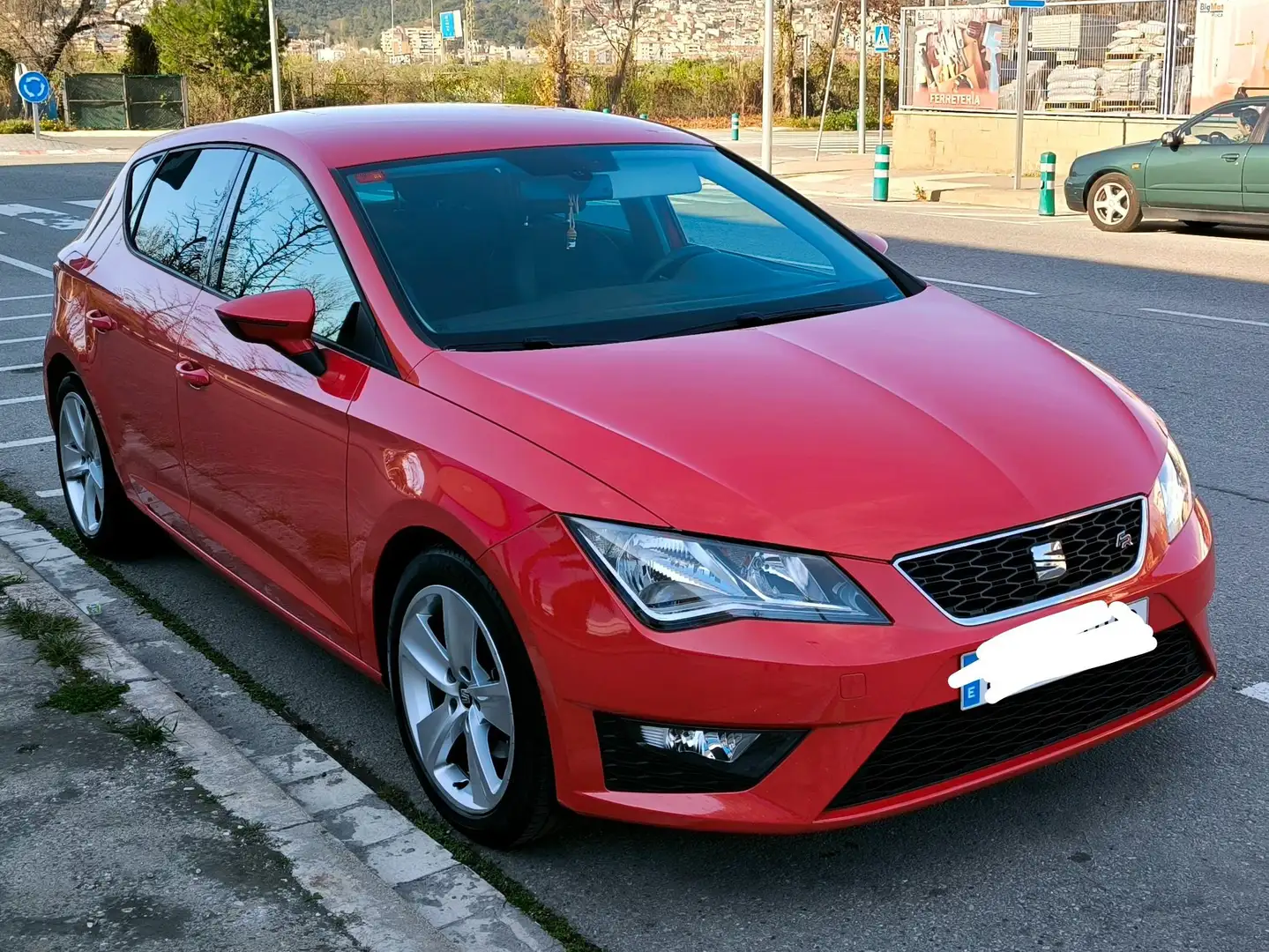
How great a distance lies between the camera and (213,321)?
4.47 m

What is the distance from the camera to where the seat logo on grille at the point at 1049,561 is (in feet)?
10.2

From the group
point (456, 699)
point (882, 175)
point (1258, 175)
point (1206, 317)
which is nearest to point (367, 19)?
→ point (882, 175)

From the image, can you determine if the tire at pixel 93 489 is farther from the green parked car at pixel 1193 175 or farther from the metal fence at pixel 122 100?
the metal fence at pixel 122 100

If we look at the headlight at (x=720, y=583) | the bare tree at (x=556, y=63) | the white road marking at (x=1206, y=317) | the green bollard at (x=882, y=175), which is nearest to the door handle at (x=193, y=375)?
the headlight at (x=720, y=583)

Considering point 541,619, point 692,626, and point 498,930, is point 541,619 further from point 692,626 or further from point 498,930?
point 498,930

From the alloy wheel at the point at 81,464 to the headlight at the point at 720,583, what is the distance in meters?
3.23

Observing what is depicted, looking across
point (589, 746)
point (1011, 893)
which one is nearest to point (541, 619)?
point (589, 746)

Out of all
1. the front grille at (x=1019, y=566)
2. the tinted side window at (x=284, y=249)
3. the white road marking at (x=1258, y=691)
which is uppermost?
the tinted side window at (x=284, y=249)

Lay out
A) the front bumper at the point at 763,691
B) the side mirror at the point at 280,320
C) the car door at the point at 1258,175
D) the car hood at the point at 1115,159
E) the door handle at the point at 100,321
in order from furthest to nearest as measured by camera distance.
Result: the car hood at the point at 1115,159
the car door at the point at 1258,175
the door handle at the point at 100,321
the side mirror at the point at 280,320
the front bumper at the point at 763,691

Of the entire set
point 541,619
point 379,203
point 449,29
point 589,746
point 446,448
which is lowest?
point 589,746

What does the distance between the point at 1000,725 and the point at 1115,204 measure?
51.0ft

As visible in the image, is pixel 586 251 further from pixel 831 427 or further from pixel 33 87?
pixel 33 87

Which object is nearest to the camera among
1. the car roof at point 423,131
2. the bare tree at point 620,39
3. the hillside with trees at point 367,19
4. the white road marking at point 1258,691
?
the white road marking at point 1258,691

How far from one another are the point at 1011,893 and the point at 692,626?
0.94 metres
